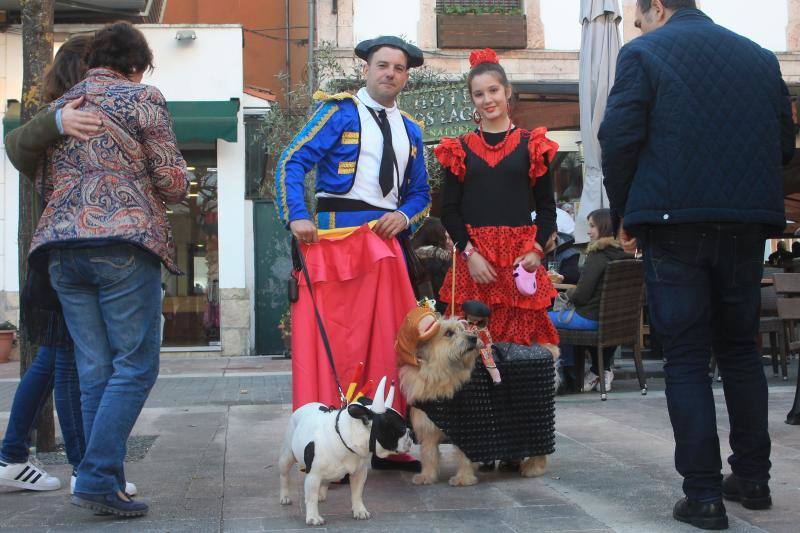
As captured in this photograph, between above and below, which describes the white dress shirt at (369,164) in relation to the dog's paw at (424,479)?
above

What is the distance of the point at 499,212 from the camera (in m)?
4.50

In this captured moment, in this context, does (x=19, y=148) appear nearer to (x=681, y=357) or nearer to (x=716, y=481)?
(x=681, y=357)

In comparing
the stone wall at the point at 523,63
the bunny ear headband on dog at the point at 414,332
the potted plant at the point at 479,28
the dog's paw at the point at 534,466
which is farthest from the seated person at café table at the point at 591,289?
the potted plant at the point at 479,28

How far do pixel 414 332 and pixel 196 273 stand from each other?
11096 mm

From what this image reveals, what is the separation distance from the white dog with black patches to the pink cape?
2.34 feet

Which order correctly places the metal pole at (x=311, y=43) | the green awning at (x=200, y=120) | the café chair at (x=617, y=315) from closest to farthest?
the café chair at (x=617, y=315) < the green awning at (x=200, y=120) < the metal pole at (x=311, y=43)

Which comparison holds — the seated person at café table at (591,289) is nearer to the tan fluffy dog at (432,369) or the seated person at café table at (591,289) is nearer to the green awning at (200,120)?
the tan fluffy dog at (432,369)

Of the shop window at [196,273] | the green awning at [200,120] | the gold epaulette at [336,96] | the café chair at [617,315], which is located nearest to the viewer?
the gold epaulette at [336,96]

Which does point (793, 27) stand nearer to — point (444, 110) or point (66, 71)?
point (444, 110)

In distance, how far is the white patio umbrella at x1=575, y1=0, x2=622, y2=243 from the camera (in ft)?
31.2

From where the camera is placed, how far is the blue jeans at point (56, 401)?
436 centimetres

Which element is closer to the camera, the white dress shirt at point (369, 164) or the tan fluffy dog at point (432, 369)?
the tan fluffy dog at point (432, 369)

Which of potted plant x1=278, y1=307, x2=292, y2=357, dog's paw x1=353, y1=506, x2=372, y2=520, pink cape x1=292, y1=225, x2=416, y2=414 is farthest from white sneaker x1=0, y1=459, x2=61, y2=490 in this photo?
potted plant x1=278, y1=307, x2=292, y2=357

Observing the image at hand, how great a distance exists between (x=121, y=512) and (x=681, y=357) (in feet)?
7.13
